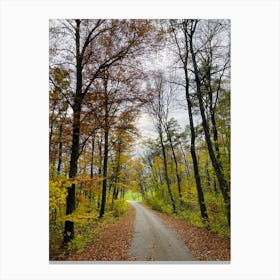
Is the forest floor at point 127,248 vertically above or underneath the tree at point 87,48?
underneath

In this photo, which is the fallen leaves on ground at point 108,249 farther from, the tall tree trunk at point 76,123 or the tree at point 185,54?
the tree at point 185,54

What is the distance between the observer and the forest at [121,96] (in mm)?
4008

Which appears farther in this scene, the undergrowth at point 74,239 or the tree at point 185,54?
the tree at point 185,54

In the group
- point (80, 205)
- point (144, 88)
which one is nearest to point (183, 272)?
point (80, 205)

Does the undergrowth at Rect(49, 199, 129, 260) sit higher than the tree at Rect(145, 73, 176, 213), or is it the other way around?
the tree at Rect(145, 73, 176, 213)

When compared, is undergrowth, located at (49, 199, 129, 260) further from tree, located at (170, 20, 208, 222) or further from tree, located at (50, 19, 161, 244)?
tree, located at (170, 20, 208, 222)

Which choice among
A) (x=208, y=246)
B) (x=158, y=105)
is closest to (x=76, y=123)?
(x=158, y=105)

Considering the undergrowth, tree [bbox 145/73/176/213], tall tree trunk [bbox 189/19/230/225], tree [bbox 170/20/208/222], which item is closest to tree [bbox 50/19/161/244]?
tree [bbox 170/20/208/222]

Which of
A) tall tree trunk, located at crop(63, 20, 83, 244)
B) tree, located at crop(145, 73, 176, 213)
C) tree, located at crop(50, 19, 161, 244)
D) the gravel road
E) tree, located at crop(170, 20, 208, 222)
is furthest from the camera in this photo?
tree, located at crop(145, 73, 176, 213)

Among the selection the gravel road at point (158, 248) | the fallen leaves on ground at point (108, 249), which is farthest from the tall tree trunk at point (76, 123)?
the gravel road at point (158, 248)

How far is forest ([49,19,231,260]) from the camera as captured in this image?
4.01m

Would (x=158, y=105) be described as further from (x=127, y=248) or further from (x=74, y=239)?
(x=74, y=239)
